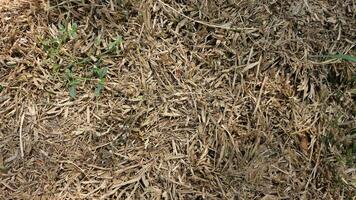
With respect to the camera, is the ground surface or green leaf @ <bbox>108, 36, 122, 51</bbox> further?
green leaf @ <bbox>108, 36, 122, 51</bbox>

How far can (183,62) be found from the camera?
194 cm

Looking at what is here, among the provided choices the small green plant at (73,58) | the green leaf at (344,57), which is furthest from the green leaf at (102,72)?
the green leaf at (344,57)

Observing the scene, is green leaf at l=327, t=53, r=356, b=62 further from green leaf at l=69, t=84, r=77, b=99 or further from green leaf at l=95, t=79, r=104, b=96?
green leaf at l=69, t=84, r=77, b=99

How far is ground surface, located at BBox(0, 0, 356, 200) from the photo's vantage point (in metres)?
1.79

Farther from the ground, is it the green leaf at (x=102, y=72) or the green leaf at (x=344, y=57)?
the green leaf at (x=344, y=57)

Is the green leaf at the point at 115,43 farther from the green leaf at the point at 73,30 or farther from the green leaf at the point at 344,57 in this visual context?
the green leaf at the point at 344,57

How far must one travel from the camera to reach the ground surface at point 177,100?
1.79 metres

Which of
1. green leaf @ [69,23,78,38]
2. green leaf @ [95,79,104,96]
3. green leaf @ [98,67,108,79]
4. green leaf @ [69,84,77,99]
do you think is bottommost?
green leaf @ [69,84,77,99]

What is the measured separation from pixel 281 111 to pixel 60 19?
941 mm

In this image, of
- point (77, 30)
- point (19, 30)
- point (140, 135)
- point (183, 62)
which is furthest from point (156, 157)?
point (19, 30)

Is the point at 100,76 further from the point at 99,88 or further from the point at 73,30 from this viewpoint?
the point at 73,30

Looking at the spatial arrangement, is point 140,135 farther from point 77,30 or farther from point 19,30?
point 19,30

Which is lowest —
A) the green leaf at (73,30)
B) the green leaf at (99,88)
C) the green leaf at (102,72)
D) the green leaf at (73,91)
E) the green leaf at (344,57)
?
the green leaf at (73,91)

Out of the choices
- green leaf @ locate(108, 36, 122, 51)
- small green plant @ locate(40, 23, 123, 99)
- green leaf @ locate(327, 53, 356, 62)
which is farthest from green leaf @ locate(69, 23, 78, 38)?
green leaf @ locate(327, 53, 356, 62)
